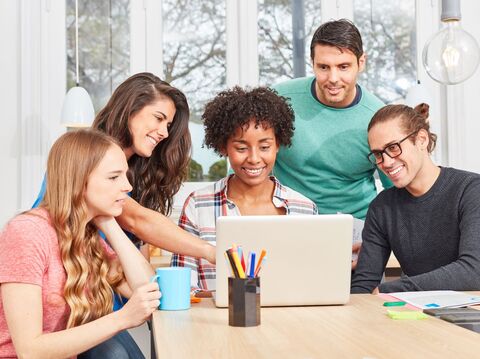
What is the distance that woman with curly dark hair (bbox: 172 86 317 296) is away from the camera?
2127 mm

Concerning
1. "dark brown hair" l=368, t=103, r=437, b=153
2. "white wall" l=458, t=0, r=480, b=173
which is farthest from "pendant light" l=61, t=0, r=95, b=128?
"white wall" l=458, t=0, r=480, b=173

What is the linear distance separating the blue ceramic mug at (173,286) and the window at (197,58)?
2.31 m

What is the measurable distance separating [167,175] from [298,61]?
6.29 feet

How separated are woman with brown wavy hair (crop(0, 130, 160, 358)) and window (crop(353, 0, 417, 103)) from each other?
8.62 ft

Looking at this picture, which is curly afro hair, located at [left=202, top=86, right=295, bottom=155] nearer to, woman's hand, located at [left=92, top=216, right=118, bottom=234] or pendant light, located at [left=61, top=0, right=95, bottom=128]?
woman's hand, located at [left=92, top=216, right=118, bottom=234]

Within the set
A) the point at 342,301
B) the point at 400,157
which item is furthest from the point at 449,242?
the point at 342,301

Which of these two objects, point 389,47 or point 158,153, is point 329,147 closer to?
point 158,153

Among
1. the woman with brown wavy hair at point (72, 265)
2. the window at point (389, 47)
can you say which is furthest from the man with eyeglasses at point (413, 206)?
the window at point (389, 47)

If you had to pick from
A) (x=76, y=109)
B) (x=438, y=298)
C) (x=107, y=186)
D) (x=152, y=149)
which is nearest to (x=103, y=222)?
(x=107, y=186)

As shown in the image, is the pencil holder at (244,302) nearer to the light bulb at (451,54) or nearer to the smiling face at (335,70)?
the light bulb at (451,54)

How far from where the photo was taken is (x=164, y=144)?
7.32 ft

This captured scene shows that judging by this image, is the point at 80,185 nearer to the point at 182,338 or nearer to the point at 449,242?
the point at 182,338

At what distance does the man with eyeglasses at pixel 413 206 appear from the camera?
199 centimetres

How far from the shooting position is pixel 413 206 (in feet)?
6.71
